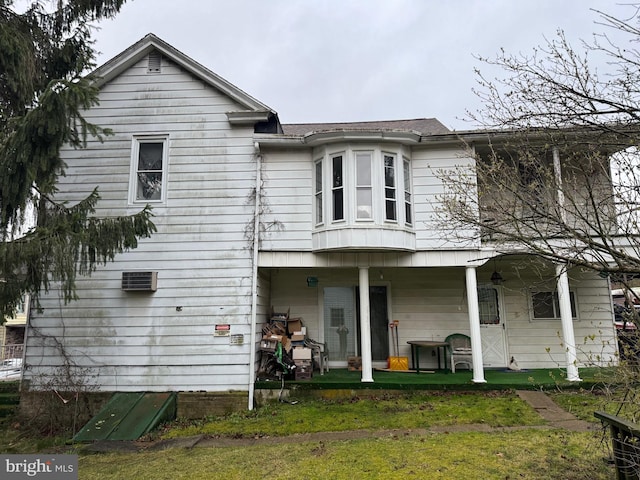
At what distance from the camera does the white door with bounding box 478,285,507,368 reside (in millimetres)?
10430

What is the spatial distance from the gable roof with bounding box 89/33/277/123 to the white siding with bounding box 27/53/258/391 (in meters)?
0.21

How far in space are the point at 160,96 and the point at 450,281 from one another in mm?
8899

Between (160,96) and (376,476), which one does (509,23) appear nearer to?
(376,476)

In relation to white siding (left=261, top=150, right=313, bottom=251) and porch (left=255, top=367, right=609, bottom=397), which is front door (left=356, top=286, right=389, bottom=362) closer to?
porch (left=255, top=367, right=609, bottom=397)

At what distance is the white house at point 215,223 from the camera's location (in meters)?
8.69

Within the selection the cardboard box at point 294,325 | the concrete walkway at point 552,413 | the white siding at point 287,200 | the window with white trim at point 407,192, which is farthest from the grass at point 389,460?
the window with white trim at point 407,192

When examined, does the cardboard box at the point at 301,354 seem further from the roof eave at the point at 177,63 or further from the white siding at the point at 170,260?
the roof eave at the point at 177,63

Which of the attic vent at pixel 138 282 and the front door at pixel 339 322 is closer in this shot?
the attic vent at pixel 138 282

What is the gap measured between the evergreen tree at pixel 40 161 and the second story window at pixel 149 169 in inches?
84.1

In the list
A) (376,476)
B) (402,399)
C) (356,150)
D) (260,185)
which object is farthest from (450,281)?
(376,476)

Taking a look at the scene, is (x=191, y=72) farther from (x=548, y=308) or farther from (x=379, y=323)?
(x=548, y=308)

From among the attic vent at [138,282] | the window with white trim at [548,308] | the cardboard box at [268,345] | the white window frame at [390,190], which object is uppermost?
the white window frame at [390,190]

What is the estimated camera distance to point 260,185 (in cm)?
933

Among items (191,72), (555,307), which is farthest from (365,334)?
(191,72)
